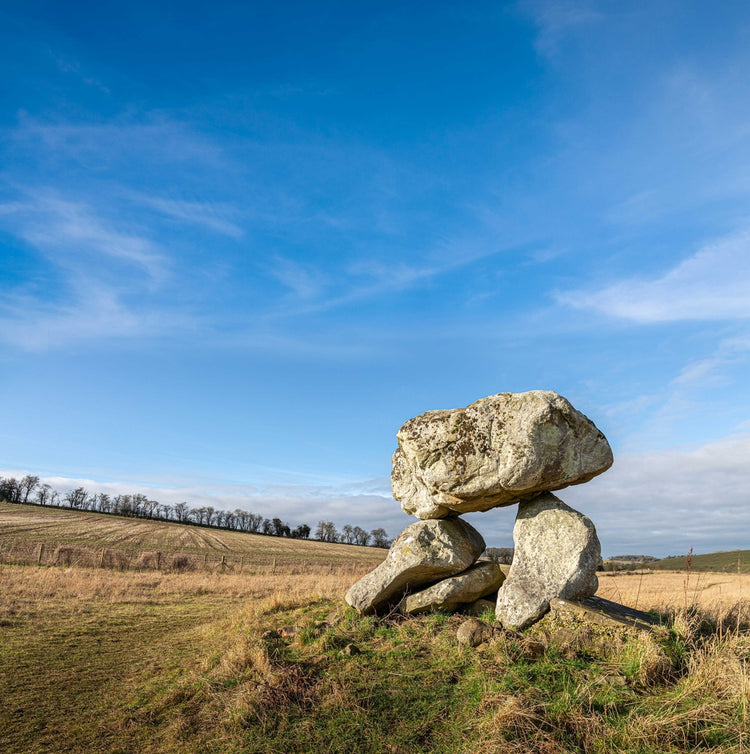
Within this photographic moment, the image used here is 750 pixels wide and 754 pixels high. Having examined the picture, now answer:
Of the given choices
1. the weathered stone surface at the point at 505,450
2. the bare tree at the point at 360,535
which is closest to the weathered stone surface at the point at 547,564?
the weathered stone surface at the point at 505,450

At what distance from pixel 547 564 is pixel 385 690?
4443mm

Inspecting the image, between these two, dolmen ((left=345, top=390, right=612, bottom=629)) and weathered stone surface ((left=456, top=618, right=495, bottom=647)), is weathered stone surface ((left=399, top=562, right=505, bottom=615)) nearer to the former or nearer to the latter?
dolmen ((left=345, top=390, right=612, bottom=629))

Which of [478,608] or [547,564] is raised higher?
[547,564]

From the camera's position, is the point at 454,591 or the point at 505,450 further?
the point at 454,591

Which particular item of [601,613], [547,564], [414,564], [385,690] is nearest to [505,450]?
[547,564]

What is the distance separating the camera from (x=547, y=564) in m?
10.5

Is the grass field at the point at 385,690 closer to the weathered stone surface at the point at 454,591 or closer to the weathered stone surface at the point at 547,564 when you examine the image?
the weathered stone surface at the point at 454,591

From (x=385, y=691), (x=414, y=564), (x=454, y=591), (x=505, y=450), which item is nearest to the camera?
(x=385, y=691)

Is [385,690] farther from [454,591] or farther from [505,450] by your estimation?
[505,450]

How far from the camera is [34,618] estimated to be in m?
15.0

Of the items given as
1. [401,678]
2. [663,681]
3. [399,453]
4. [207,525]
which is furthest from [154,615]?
[207,525]

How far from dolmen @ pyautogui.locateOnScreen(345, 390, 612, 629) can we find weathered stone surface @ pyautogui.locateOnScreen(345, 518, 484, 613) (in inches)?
0.9

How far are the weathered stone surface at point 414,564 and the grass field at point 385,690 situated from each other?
54 centimetres

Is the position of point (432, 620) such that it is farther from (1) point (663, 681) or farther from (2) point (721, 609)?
(2) point (721, 609)
